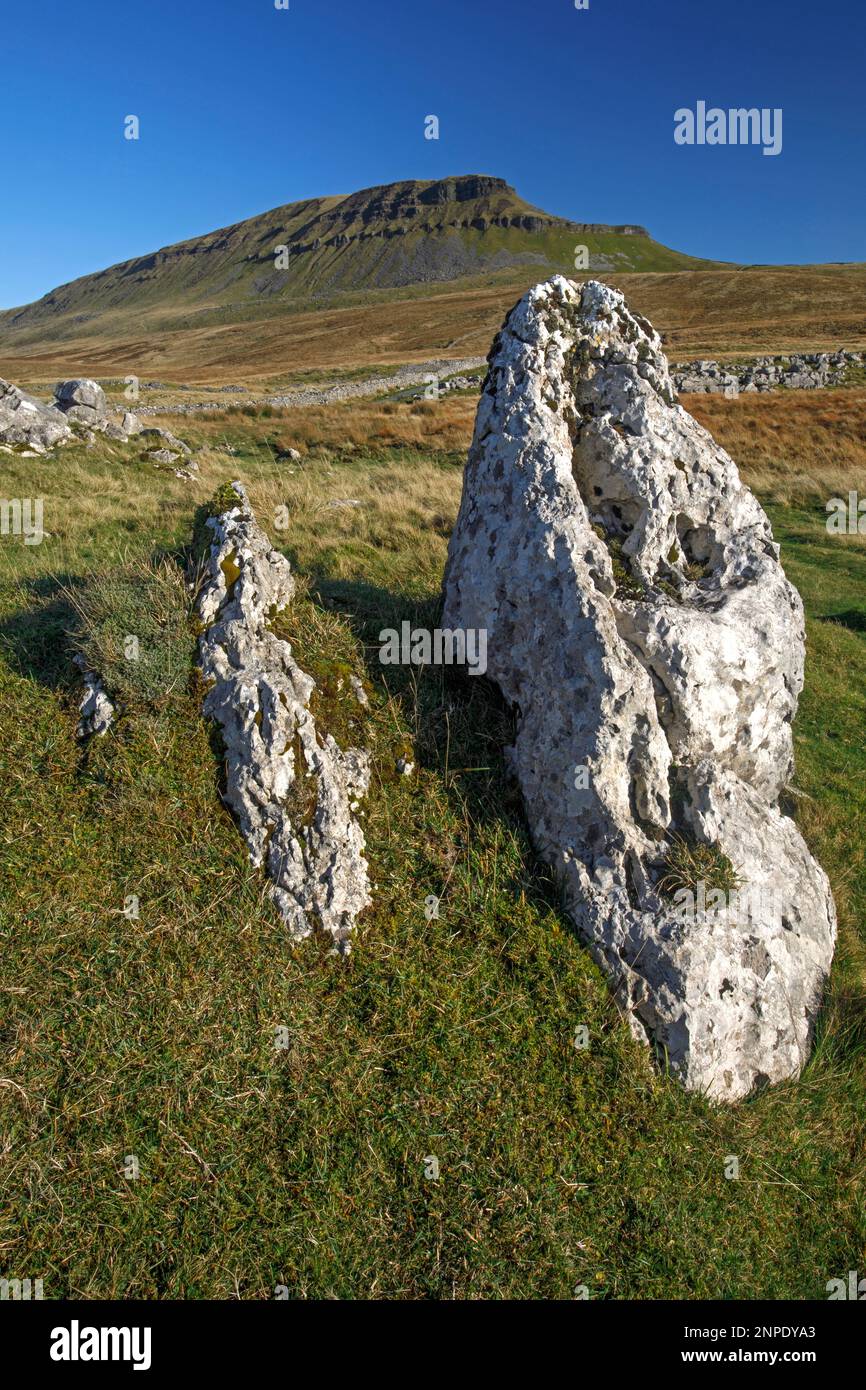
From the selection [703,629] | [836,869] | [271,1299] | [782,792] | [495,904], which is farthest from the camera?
[782,792]

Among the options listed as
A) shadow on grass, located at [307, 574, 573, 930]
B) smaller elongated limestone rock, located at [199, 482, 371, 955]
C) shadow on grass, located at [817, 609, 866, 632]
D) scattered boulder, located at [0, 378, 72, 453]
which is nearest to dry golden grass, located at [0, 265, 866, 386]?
scattered boulder, located at [0, 378, 72, 453]

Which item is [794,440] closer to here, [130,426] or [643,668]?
[130,426]

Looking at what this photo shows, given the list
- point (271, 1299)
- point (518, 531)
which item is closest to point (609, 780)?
point (518, 531)

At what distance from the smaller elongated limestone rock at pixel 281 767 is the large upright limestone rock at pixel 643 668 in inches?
61.3

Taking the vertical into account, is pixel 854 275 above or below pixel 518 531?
above

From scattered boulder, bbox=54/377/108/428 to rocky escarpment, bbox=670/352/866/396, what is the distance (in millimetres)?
34962

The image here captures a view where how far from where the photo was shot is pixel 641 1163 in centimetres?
439

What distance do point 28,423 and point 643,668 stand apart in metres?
20.1

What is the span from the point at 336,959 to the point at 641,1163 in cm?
223

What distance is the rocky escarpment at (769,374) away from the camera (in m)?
47.6

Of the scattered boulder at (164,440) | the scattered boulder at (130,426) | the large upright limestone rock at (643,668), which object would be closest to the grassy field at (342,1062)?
the large upright limestone rock at (643,668)

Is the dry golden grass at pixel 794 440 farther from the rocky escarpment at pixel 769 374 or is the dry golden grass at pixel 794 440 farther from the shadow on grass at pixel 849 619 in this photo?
the shadow on grass at pixel 849 619

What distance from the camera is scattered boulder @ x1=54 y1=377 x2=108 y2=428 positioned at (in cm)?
2389
